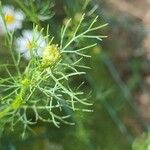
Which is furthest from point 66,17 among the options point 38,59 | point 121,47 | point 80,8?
point 121,47

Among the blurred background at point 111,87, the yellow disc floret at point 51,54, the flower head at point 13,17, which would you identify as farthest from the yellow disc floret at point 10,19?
the yellow disc floret at point 51,54

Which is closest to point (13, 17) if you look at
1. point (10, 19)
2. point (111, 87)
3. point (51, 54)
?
point (10, 19)

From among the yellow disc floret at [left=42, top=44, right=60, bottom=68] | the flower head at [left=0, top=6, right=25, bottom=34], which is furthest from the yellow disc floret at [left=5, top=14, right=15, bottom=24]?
the yellow disc floret at [left=42, top=44, right=60, bottom=68]

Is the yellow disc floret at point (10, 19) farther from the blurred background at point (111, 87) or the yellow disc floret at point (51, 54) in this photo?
the yellow disc floret at point (51, 54)

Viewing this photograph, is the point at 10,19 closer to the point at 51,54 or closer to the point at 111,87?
the point at 51,54

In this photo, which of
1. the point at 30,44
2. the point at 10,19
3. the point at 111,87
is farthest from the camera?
the point at 111,87

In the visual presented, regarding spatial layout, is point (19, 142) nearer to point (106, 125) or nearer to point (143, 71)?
point (106, 125)

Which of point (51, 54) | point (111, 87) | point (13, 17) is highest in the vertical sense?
point (51, 54)
